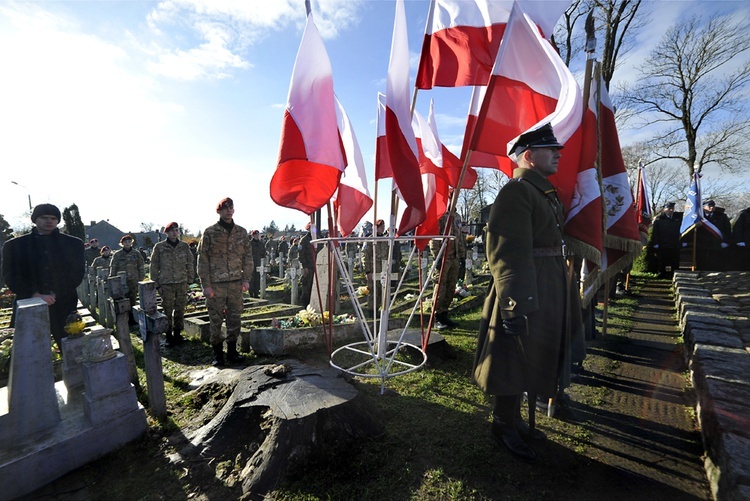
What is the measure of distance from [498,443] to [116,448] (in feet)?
10.2

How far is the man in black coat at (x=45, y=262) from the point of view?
3.94 metres

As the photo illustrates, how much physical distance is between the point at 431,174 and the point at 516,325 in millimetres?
2130

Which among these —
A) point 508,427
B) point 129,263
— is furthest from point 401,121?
point 129,263

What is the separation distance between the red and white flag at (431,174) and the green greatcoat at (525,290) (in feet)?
4.43

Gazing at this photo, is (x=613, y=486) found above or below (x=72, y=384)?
below

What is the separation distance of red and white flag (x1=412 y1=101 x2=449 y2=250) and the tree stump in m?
1.84

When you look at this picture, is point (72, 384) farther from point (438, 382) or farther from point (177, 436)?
point (438, 382)

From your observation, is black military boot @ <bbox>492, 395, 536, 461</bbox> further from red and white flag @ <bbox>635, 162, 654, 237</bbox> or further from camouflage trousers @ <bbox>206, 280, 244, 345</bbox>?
red and white flag @ <bbox>635, 162, 654, 237</bbox>

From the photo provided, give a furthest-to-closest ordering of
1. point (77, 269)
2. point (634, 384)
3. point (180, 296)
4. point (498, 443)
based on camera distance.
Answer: point (180, 296) → point (77, 269) → point (634, 384) → point (498, 443)

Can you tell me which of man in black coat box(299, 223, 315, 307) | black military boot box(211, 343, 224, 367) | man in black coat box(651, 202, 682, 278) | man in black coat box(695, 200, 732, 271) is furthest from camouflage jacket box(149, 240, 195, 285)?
man in black coat box(695, 200, 732, 271)

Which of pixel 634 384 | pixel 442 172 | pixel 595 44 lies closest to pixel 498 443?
pixel 634 384

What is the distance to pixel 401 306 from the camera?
27.4 feet

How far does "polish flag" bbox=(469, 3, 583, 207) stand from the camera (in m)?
2.65

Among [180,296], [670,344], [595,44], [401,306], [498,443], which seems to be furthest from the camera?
[401,306]
